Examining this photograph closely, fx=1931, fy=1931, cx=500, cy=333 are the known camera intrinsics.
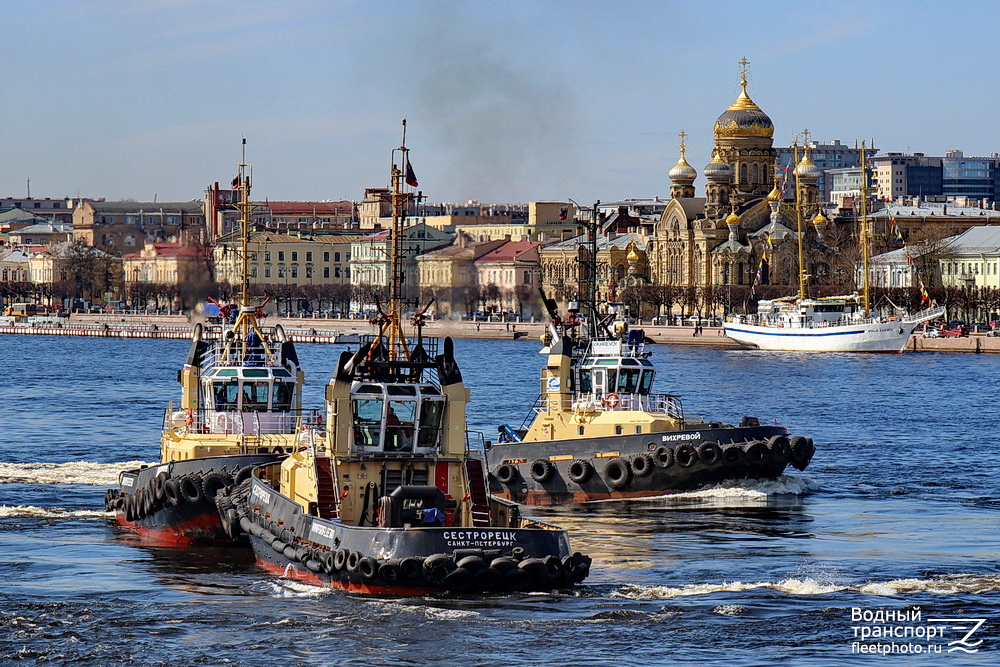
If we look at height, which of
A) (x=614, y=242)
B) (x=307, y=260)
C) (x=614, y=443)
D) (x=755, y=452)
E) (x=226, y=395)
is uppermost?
(x=614, y=242)

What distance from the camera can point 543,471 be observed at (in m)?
39.5

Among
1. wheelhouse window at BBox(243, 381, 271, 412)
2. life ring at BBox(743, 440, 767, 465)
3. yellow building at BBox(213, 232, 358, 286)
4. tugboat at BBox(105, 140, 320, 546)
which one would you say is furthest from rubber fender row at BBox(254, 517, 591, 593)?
yellow building at BBox(213, 232, 358, 286)

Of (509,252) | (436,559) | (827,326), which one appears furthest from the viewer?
(509,252)

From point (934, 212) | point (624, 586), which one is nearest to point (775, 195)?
point (934, 212)

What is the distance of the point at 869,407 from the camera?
2635 inches

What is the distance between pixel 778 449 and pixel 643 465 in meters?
2.90

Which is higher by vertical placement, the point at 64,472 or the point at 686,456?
the point at 686,456

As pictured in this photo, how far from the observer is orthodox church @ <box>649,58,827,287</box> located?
150m

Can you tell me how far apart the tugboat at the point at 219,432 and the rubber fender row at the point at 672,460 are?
5.94 m

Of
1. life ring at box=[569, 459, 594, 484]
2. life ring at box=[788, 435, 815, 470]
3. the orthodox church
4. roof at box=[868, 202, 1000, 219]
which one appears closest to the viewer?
life ring at box=[569, 459, 594, 484]

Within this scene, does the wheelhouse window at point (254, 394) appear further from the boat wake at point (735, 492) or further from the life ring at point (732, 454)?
the life ring at point (732, 454)

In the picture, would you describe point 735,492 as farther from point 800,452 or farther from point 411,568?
point 411,568

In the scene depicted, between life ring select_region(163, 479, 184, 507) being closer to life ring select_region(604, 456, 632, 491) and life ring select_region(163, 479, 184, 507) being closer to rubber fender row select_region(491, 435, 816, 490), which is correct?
rubber fender row select_region(491, 435, 816, 490)

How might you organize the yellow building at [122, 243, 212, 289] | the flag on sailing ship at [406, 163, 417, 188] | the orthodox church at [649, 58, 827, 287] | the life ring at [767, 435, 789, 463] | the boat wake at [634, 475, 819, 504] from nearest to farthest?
the flag on sailing ship at [406, 163, 417, 188] → the boat wake at [634, 475, 819, 504] → the life ring at [767, 435, 789, 463] → the orthodox church at [649, 58, 827, 287] → the yellow building at [122, 243, 212, 289]
